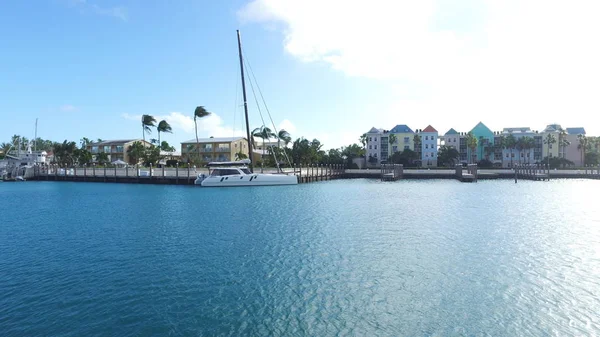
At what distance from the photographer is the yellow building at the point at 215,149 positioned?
102688 millimetres

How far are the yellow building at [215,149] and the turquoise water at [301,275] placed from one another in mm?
74747

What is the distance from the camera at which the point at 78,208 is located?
3428 centimetres

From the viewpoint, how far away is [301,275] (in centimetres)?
1468

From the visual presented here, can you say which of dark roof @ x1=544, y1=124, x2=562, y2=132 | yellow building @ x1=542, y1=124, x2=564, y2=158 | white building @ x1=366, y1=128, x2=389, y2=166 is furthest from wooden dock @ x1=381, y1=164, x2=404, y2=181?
dark roof @ x1=544, y1=124, x2=562, y2=132

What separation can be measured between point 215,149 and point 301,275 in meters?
93.5

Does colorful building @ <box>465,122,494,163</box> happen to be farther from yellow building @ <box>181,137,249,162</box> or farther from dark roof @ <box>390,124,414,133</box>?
yellow building @ <box>181,137,249,162</box>

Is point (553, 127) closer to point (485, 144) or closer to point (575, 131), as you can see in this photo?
point (575, 131)

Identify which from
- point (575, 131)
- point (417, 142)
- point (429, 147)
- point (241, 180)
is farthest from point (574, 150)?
point (241, 180)

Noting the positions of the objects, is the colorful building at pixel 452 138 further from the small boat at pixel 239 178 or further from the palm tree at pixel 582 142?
the small boat at pixel 239 178

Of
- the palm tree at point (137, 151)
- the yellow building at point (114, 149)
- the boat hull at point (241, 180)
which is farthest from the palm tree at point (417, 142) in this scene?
the yellow building at point (114, 149)

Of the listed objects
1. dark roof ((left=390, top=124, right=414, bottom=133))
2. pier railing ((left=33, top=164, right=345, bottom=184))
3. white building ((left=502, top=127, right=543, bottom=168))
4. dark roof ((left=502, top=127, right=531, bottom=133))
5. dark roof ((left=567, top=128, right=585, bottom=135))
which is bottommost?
pier railing ((left=33, top=164, right=345, bottom=184))

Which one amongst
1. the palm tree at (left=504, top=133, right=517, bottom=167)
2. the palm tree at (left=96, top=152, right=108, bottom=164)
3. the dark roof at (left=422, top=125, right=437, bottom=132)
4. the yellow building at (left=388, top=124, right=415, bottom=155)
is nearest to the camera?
the palm tree at (left=96, top=152, right=108, bottom=164)

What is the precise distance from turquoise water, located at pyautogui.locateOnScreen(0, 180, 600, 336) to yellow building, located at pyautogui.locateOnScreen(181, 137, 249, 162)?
2943 inches

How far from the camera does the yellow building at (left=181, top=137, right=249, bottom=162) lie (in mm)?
102688
